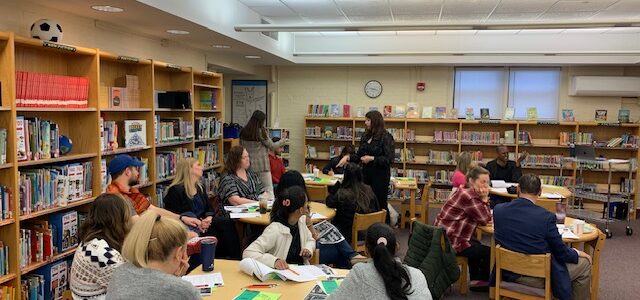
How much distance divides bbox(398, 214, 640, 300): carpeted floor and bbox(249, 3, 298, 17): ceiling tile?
345cm

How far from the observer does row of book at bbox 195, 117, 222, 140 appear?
6.90m

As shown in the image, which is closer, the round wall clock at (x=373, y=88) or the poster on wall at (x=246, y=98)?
the round wall clock at (x=373, y=88)

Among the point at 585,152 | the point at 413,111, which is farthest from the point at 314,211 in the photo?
the point at 585,152

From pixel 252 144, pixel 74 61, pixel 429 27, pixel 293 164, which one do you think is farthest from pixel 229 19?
pixel 293 164

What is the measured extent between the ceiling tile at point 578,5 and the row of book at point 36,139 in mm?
5655

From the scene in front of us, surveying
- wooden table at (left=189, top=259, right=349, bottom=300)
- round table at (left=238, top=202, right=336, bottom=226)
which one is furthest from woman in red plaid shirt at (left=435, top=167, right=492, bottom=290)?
wooden table at (left=189, top=259, right=349, bottom=300)

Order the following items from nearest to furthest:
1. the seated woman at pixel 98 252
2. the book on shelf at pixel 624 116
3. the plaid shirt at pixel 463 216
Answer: the seated woman at pixel 98 252 < the plaid shirt at pixel 463 216 < the book on shelf at pixel 624 116

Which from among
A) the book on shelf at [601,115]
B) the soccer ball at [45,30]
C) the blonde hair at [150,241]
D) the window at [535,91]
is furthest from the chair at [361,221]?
the book on shelf at [601,115]

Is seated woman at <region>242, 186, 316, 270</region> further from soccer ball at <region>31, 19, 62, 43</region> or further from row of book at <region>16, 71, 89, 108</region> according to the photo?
soccer ball at <region>31, 19, 62, 43</region>

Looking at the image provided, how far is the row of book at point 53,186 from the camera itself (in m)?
3.75

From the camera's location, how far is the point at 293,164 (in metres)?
10.5

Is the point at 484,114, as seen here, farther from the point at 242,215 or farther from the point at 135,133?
the point at 135,133

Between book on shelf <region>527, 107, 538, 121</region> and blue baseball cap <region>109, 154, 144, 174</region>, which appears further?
book on shelf <region>527, 107, 538, 121</region>

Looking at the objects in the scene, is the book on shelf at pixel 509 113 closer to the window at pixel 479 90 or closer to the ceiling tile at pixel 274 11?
the window at pixel 479 90
